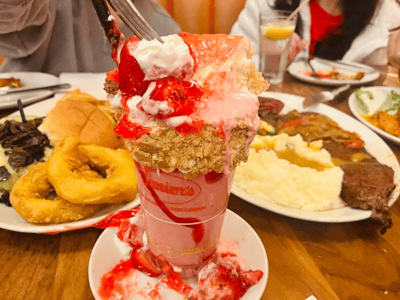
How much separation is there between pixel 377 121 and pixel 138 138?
176 centimetres

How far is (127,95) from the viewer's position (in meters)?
0.58

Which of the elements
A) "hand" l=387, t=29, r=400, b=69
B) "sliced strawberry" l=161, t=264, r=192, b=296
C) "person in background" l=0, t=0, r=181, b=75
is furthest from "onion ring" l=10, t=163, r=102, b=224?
"hand" l=387, t=29, r=400, b=69

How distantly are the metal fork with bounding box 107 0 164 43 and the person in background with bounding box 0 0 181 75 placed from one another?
171cm

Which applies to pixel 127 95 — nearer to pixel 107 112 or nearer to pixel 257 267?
pixel 257 267

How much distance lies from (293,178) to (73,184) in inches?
32.1

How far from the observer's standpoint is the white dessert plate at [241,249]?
0.77 meters

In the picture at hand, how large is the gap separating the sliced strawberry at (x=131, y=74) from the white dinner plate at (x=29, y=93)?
4.74 feet

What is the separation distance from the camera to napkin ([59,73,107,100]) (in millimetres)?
1948

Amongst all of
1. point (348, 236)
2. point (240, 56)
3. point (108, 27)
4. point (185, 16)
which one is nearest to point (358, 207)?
point (348, 236)

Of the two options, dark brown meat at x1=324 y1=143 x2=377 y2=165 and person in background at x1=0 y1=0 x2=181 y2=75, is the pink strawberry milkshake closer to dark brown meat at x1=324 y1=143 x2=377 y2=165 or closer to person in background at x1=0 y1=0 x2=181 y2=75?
dark brown meat at x1=324 y1=143 x2=377 y2=165

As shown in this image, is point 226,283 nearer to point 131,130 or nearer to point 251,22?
point 131,130

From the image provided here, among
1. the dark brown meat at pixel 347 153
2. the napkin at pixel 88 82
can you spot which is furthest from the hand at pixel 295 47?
the napkin at pixel 88 82

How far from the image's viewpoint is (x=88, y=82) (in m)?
2.05

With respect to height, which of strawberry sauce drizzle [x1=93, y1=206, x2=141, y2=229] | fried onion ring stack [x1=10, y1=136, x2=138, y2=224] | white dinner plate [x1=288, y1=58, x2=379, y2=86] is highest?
fried onion ring stack [x1=10, y1=136, x2=138, y2=224]
